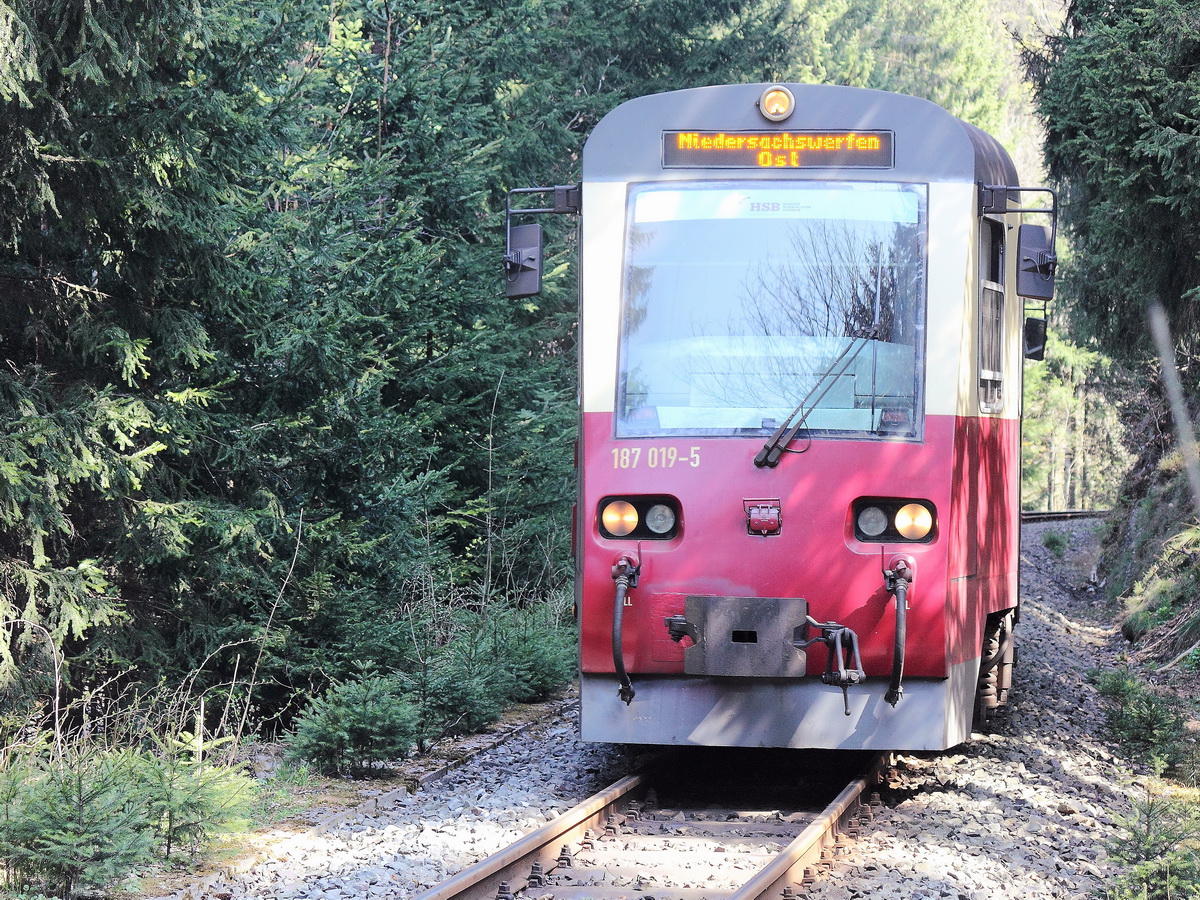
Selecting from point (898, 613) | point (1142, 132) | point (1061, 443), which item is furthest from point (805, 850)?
point (1061, 443)

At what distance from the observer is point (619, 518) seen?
6676 millimetres

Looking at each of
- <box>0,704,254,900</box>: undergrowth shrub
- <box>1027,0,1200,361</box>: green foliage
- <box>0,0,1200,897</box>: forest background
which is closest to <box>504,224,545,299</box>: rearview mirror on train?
<box>0,0,1200,897</box>: forest background

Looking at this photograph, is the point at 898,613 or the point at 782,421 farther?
the point at 782,421

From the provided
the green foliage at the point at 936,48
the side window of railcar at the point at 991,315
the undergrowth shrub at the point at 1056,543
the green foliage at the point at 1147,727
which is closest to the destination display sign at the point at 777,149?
the side window of railcar at the point at 991,315

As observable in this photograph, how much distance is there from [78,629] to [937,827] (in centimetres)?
466

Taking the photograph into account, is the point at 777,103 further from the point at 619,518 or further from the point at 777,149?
the point at 619,518

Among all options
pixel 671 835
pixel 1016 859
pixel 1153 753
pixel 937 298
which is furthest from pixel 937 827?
pixel 937 298

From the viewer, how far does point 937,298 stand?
21.9ft

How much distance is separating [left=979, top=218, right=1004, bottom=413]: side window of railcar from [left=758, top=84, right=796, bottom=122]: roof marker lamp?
119cm

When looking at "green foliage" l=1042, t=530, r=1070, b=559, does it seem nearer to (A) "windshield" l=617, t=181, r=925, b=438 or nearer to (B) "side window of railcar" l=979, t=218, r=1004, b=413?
(B) "side window of railcar" l=979, t=218, r=1004, b=413

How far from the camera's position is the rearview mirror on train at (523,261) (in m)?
7.20

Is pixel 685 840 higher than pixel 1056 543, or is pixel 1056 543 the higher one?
pixel 685 840

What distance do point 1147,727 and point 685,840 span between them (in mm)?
3899

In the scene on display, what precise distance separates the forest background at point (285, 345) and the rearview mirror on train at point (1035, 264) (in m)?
3.06
